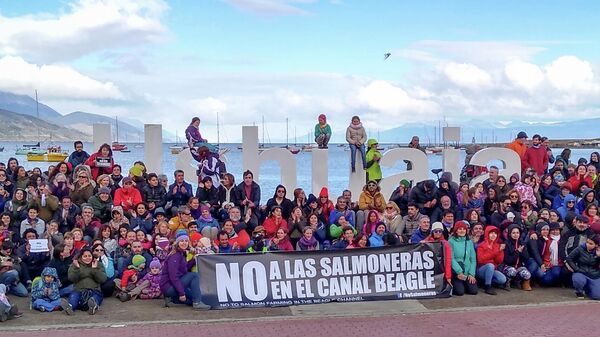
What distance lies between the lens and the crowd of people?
10375 millimetres

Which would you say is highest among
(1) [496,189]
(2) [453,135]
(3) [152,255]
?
(2) [453,135]

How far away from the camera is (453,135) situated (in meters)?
17.1

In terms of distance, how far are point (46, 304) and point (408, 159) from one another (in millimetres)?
9490

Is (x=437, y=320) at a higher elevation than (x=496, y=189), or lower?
lower

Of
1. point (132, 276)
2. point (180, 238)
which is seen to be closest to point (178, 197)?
point (132, 276)

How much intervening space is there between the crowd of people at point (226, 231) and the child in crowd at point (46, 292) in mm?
16

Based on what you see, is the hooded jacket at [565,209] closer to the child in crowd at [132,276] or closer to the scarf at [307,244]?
the scarf at [307,244]

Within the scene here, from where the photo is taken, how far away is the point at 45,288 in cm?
997

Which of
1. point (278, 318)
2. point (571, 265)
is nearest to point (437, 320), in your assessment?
point (278, 318)

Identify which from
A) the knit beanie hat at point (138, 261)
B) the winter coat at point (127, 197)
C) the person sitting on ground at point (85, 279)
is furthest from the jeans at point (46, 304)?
the winter coat at point (127, 197)

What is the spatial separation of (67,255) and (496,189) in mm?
8162

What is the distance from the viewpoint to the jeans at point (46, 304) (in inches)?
389

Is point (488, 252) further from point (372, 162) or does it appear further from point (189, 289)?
point (372, 162)

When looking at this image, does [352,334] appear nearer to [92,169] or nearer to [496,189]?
[496,189]
